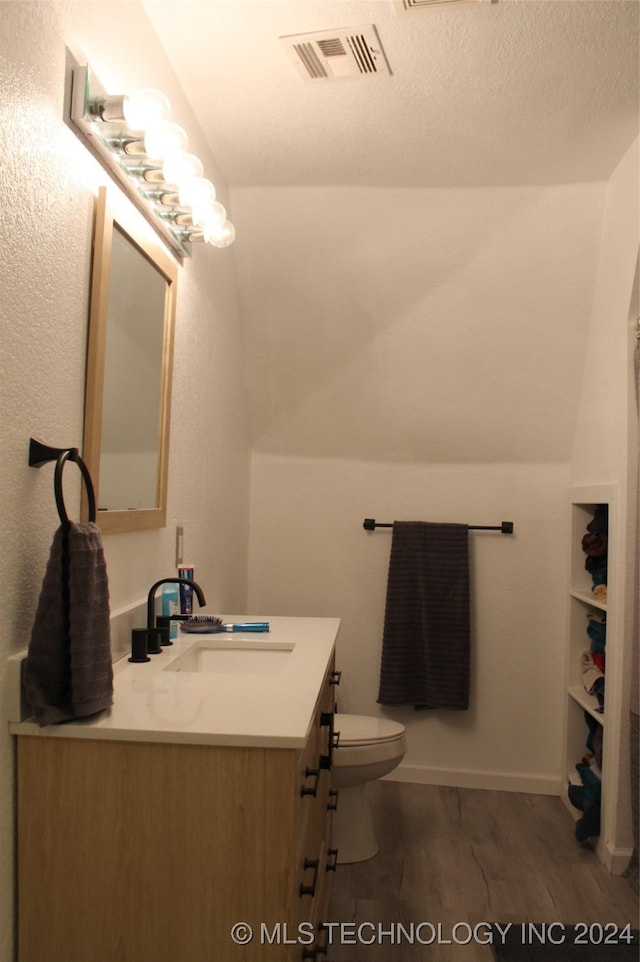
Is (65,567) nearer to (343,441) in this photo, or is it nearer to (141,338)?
(141,338)

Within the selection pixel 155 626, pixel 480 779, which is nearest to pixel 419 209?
pixel 155 626

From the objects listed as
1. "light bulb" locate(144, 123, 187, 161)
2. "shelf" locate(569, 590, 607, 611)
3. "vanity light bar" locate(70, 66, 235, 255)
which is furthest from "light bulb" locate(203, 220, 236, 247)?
"shelf" locate(569, 590, 607, 611)

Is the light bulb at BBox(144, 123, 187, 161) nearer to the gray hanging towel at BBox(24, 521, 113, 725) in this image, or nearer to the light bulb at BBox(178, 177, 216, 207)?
the light bulb at BBox(178, 177, 216, 207)

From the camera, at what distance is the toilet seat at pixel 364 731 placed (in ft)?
7.56

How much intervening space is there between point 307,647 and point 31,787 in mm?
781

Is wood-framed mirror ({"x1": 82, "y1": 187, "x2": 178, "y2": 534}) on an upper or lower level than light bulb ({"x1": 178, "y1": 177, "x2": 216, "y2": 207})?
lower

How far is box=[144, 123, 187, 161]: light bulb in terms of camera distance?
56.5 inches

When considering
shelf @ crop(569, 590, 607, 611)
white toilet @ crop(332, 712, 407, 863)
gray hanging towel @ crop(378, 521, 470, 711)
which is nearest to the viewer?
white toilet @ crop(332, 712, 407, 863)

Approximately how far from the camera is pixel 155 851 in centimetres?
107

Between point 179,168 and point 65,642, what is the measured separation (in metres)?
1.08

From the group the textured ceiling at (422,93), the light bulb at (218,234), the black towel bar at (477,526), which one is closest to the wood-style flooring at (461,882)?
the black towel bar at (477,526)

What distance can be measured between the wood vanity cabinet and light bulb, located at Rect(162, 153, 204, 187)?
1.18 m

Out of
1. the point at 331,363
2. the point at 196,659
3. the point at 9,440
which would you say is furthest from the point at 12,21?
the point at 331,363

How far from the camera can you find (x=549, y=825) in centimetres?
271
